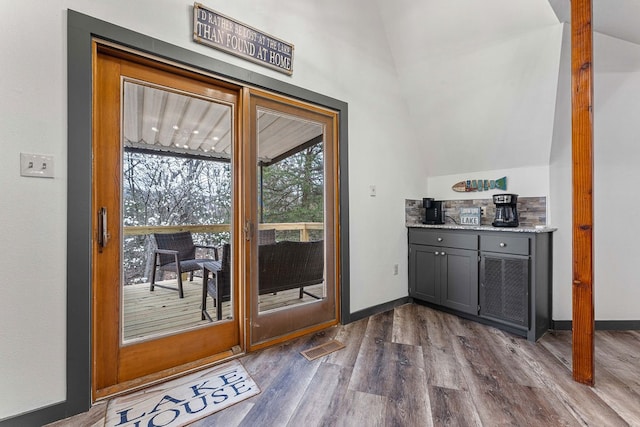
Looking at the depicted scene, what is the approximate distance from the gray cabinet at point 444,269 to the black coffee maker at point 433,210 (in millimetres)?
326

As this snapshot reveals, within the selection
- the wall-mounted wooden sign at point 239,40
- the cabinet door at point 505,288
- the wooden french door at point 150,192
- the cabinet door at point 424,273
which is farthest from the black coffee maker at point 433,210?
the wooden french door at point 150,192

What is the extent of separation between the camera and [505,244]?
252cm

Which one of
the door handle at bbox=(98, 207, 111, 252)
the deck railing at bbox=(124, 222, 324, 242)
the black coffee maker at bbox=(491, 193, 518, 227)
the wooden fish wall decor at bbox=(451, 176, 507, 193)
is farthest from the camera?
the wooden fish wall decor at bbox=(451, 176, 507, 193)

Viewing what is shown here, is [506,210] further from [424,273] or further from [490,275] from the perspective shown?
[424,273]

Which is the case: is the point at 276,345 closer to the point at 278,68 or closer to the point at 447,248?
the point at 447,248

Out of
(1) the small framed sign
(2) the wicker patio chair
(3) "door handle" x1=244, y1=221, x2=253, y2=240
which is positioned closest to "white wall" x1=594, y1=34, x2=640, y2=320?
(1) the small framed sign

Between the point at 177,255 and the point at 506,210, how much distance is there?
3.05 m

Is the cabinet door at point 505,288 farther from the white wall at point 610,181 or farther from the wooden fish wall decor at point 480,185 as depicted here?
the wooden fish wall decor at point 480,185

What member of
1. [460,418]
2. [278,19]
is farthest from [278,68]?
[460,418]

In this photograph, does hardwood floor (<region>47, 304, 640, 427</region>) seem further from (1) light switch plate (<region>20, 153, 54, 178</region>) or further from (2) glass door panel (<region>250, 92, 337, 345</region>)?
(1) light switch plate (<region>20, 153, 54, 178</region>)

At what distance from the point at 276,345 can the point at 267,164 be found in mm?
1515

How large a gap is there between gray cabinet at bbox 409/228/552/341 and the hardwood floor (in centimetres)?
19

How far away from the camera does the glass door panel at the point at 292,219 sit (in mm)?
2242

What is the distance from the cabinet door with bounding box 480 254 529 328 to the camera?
240 centimetres
